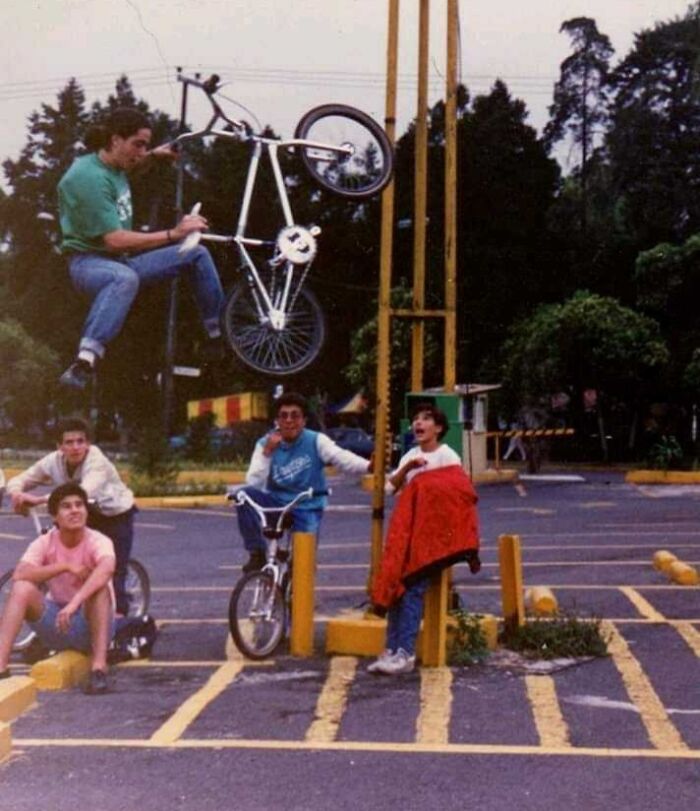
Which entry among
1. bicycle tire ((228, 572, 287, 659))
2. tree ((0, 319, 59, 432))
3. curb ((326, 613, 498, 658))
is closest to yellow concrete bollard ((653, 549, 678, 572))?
curb ((326, 613, 498, 658))

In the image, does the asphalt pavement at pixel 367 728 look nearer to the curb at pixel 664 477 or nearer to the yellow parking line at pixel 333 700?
the yellow parking line at pixel 333 700

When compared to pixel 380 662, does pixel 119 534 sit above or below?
above

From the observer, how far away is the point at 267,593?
30.8 ft

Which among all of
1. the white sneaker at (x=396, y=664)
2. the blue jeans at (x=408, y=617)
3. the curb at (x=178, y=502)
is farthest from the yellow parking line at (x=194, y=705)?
the curb at (x=178, y=502)

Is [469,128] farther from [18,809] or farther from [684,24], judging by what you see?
[18,809]

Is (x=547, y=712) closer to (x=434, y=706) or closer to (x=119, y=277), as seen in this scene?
(x=434, y=706)

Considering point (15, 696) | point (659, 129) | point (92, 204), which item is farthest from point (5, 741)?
point (659, 129)

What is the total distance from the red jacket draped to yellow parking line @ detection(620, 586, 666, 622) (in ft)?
8.69

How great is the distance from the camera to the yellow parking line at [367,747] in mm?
6914

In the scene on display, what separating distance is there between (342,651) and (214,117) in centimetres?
317

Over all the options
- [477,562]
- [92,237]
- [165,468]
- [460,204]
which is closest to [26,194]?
[92,237]

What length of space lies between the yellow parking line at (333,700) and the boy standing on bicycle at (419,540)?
22 centimetres

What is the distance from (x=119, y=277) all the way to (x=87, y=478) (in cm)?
126

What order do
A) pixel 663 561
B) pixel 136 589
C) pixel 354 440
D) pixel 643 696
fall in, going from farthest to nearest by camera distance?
pixel 354 440, pixel 663 561, pixel 136 589, pixel 643 696
